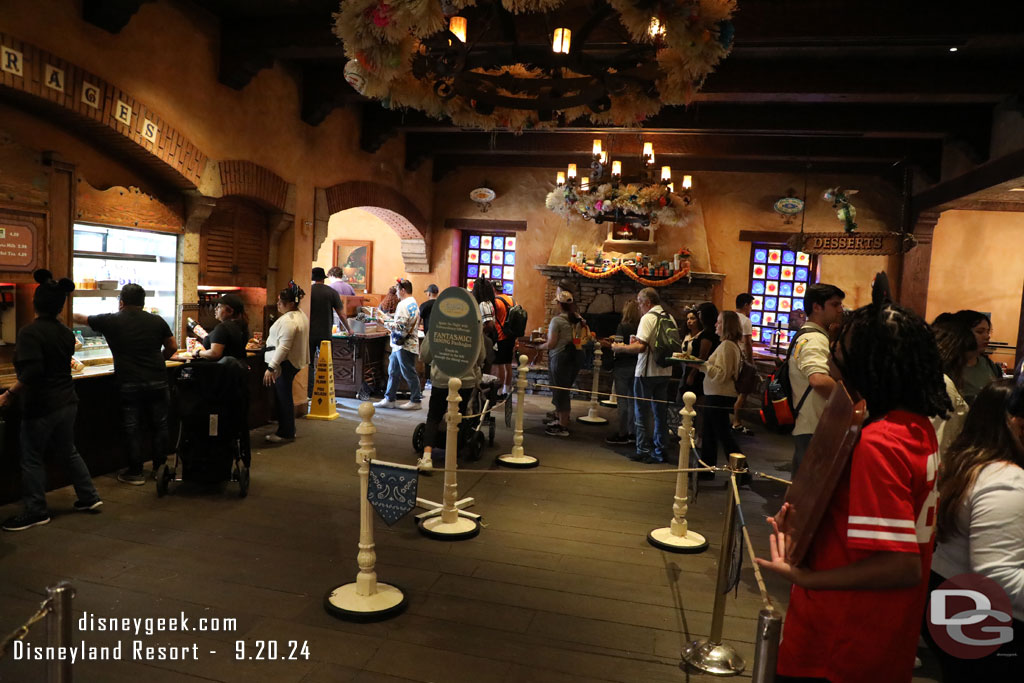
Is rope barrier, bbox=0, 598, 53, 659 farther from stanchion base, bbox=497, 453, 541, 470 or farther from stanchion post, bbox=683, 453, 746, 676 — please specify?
stanchion base, bbox=497, 453, 541, 470

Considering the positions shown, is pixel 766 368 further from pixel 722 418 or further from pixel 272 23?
pixel 272 23

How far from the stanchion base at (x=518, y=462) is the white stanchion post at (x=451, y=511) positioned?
1500 mm

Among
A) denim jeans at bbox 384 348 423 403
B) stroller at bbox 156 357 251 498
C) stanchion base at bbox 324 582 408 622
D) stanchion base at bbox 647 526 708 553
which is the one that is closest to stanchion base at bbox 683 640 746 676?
stanchion base at bbox 647 526 708 553

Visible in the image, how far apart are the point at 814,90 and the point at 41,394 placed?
6942 mm

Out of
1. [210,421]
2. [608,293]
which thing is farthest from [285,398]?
[608,293]

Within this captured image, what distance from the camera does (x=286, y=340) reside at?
6.34 meters

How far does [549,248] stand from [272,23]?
6448 millimetres

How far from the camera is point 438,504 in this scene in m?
4.57

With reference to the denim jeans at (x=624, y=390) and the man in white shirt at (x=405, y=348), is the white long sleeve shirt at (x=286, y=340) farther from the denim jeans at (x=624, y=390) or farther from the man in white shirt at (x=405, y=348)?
the denim jeans at (x=624, y=390)

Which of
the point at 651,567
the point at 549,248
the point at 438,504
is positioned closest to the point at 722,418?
the point at 651,567

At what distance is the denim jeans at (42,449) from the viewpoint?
4.07 m

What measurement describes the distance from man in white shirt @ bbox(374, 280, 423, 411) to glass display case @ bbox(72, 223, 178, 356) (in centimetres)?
270

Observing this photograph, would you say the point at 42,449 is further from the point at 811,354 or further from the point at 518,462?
the point at 811,354

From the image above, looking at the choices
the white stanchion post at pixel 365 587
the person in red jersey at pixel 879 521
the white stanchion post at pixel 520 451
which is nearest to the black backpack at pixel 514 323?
the white stanchion post at pixel 520 451
